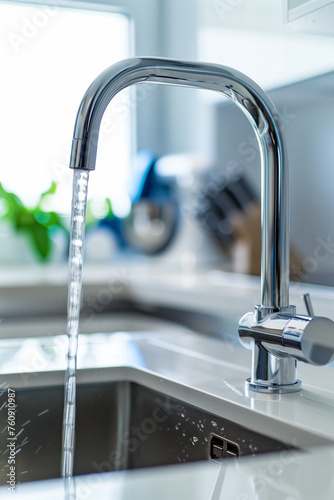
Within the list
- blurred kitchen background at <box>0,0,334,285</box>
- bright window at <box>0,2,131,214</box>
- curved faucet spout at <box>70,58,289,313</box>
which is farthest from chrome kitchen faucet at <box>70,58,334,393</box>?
bright window at <box>0,2,131,214</box>

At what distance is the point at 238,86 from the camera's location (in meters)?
0.56

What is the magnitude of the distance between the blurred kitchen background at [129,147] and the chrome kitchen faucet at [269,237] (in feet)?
2.33

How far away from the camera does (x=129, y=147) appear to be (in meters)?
1.97

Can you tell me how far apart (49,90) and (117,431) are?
1.36 meters

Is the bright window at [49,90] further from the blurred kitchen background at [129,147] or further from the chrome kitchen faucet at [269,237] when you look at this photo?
the chrome kitchen faucet at [269,237]

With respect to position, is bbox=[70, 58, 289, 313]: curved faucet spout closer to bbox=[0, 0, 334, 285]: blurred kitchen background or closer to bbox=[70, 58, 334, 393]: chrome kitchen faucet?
bbox=[70, 58, 334, 393]: chrome kitchen faucet

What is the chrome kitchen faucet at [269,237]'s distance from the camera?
1.71 ft

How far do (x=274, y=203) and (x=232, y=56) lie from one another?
838 mm

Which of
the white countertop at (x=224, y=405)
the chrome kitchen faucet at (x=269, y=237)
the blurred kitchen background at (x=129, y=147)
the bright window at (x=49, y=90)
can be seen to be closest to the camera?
the white countertop at (x=224, y=405)

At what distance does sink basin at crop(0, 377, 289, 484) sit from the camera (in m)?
0.57

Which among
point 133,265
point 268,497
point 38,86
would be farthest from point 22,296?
point 268,497

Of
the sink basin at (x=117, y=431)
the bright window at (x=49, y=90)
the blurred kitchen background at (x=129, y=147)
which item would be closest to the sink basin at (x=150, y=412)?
the sink basin at (x=117, y=431)

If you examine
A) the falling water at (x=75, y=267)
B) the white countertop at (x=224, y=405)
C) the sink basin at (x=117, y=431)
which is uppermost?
the falling water at (x=75, y=267)

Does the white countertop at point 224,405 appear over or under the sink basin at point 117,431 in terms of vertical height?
over
